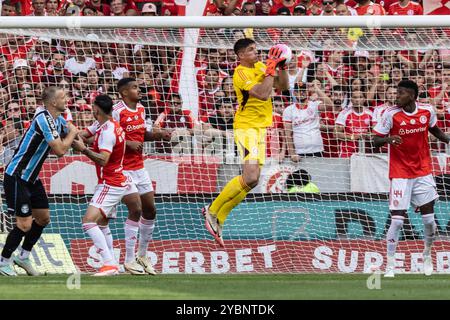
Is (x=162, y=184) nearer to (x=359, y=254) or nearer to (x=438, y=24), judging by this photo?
(x=359, y=254)

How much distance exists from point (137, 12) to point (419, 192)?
6.98 meters

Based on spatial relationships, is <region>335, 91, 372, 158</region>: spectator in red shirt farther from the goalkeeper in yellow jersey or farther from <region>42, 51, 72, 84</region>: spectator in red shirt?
<region>42, 51, 72, 84</region>: spectator in red shirt

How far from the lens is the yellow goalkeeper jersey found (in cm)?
1336

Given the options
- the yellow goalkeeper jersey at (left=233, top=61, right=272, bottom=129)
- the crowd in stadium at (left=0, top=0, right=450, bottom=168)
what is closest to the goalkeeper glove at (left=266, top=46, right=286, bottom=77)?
the yellow goalkeeper jersey at (left=233, top=61, right=272, bottom=129)

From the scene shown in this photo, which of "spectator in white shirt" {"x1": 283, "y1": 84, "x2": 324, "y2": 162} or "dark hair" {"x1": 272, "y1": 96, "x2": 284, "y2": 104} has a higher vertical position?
"dark hair" {"x1": 272, "y1": 96, "x2": 284, "y2": 104}

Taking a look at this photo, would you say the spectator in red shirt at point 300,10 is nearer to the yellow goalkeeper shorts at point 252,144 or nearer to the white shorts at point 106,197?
the yellow goalkeeper shorts at point 252,144

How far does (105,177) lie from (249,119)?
1.91 m

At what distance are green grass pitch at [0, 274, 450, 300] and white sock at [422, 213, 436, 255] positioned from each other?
36.0 inches

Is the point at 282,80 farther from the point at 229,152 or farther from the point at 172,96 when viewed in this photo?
the point at 172,96

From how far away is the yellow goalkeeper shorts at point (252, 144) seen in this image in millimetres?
13344

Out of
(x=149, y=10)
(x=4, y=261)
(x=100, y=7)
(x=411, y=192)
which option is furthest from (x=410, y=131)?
(x=100, y=7)

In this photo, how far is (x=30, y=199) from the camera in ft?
43.4

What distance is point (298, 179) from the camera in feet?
51.2

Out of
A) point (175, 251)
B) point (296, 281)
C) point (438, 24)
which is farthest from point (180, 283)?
point (438, 24)
